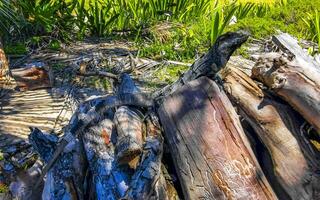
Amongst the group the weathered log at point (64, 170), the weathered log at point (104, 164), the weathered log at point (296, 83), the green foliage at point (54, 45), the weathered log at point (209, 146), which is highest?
the weathered log at point (296, 83)

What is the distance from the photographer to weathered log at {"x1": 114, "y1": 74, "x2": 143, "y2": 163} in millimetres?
2373

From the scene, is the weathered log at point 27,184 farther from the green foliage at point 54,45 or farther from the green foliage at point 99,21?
the green foliage at point 99,21

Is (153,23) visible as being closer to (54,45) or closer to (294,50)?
(54,45)

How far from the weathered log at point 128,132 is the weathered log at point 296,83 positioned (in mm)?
794

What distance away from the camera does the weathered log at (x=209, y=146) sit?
2279mm

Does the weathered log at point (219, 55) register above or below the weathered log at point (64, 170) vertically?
above

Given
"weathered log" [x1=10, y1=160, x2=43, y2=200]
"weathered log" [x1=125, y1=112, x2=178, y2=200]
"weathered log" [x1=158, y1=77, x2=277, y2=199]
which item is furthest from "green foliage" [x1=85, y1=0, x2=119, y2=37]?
"weathered log" [x1=125, y1=112, x2=178, y2=200]

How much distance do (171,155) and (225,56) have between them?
646 mm

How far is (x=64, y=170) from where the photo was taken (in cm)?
254

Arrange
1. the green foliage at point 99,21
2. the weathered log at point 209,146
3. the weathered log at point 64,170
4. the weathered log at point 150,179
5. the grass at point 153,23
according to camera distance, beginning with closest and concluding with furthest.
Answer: the weathered log at point 150,179 < the weathered log at point 209,146 < the weathered log at point 64,170 < the grass at point 153,23 < the green foliage at point 99,21

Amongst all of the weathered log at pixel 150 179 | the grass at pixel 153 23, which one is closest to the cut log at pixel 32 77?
the grass at pixel 153 23

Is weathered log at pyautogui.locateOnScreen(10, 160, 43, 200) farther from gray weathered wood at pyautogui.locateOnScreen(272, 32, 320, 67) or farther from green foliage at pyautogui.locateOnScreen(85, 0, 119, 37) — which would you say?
green foliage at pyautogui.locateOnScreen(85, 0, 119, 37)

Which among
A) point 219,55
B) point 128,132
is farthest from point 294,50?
point 128,132

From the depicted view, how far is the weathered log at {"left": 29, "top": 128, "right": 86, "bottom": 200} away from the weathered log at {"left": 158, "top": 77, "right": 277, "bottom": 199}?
1.69 feet
